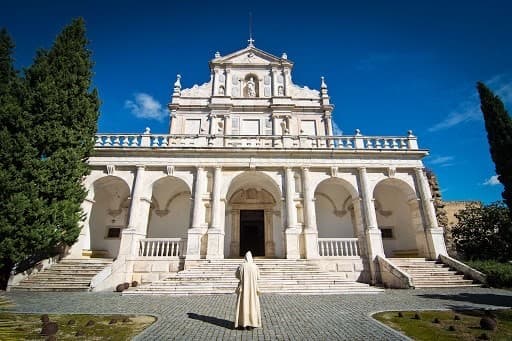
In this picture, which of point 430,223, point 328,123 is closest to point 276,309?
point 430,223

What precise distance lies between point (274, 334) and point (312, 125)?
19654mm

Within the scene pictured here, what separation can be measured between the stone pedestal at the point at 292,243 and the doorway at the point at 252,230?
12.6ft

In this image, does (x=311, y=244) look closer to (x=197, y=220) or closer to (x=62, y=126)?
(x=197, y=220)

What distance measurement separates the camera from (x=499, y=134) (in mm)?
14336

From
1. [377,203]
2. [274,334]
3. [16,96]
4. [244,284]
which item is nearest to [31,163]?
[16,96]

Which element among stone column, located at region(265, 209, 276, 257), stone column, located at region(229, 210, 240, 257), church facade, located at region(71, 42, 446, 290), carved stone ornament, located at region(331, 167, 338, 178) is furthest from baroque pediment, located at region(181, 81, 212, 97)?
carved stone ornament, located at region(331, 167, 338, 178)

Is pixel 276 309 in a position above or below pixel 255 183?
below

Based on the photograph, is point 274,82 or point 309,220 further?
point 274,82

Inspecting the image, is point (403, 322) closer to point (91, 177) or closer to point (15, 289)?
point (15, 289)

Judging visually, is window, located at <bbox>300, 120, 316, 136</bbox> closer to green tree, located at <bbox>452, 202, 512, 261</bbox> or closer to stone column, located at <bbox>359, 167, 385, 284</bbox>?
stone column, located at <bbox>359, 167, 385, 284</bbox>

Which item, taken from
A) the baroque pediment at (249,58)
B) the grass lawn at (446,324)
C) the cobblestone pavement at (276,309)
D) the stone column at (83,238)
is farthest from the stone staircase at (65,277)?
the baroque pediment at (249,58)

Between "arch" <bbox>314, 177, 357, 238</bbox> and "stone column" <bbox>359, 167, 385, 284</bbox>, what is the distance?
211 centimetres

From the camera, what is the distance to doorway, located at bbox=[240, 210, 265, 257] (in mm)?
18453

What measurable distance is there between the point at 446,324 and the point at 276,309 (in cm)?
430
